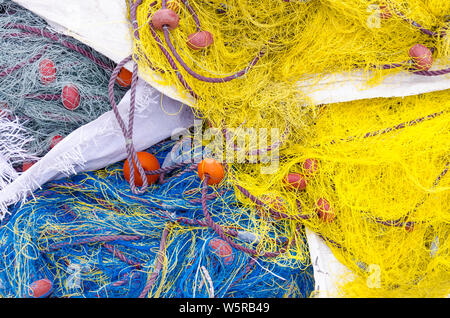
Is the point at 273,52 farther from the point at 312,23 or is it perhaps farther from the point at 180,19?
the point at 180,19

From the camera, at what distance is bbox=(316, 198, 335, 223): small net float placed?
4.57 feet

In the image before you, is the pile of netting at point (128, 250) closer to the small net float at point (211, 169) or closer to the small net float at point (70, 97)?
the small net float at point (211, 169)

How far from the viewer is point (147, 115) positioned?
5.11 feet

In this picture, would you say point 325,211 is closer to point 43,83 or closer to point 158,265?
point 158,265

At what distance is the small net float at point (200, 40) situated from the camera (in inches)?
55.4

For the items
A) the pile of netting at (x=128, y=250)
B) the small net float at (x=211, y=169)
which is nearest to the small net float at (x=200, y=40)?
the small net float at (x=211, y=169)

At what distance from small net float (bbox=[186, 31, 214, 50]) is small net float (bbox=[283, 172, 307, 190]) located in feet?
1.85

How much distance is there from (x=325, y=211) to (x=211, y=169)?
42 cm

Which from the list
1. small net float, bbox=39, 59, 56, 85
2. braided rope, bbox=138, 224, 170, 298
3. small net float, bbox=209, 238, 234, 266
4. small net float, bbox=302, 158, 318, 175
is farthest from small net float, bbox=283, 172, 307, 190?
small net float, bbox=39, 59, 56, 85

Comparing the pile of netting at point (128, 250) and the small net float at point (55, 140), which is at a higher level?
the small net float at point (55, 140)

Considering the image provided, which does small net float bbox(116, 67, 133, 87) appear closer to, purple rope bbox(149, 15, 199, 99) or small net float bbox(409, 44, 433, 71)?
purple rope bbox(149, 15, 199, 99)

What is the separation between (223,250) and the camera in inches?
53.2

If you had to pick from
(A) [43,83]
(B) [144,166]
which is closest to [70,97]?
(A) [43,83]

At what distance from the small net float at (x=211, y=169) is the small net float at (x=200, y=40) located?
0.41 meters
